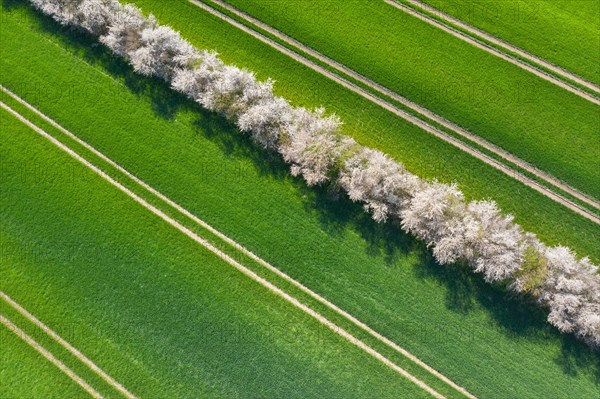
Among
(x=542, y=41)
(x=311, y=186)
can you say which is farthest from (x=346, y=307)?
(x=542, y=41)

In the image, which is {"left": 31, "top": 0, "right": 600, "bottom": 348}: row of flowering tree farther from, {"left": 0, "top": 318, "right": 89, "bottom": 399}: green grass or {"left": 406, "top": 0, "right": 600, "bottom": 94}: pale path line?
{"left": 0, "top": 318, "right": 89, "bottom": 399}: green grass

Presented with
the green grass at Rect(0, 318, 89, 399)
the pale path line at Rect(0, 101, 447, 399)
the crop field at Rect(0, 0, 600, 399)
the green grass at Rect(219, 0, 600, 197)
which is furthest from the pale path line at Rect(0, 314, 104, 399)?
the green grass at Rect(219, 0, 600, 197)

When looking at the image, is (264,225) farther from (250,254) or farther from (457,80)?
(457,80)

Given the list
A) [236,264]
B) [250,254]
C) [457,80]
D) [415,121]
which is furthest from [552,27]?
[236,264]

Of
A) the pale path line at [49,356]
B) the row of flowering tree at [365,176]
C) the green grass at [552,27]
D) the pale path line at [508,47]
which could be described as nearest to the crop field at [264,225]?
the pale path line at [49,356]

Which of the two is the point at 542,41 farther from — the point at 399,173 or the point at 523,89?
the point at 399,173

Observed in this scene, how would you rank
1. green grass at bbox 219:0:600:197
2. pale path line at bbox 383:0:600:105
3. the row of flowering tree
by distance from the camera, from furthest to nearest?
pale path line at bbox 383:0:600:105, green grass at bbox 219:0:600:197, the row of flowering tree
